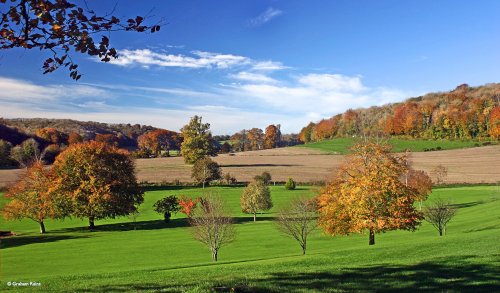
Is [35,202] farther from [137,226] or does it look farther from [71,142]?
[71,142]

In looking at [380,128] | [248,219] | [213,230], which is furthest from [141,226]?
Result: [380,128]

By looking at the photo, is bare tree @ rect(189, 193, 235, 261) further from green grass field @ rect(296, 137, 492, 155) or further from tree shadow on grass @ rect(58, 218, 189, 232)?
green grass field @ rect(296, 137, 492, 155)

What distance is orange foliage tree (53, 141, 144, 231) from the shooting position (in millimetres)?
53125

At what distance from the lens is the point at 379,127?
168m

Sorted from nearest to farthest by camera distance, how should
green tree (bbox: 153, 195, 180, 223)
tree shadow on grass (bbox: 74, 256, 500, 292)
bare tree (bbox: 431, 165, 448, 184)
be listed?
tree shadow on grass (bbox: 74, 256, 500, 292)
green tree (bbox: 153, 195, 180, 223)
bare tree (bbox: 431, 165, 448, 184)

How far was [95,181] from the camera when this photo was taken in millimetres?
54969

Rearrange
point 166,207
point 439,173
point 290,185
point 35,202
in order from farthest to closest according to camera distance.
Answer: point 439,173, point 290,185, point 166,207, point 35,202

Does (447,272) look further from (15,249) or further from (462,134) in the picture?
(462,134)

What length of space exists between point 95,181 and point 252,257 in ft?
105

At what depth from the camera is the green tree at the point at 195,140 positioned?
105562 mm

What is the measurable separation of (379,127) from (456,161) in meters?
59.3

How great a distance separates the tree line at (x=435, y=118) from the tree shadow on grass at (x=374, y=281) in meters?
116

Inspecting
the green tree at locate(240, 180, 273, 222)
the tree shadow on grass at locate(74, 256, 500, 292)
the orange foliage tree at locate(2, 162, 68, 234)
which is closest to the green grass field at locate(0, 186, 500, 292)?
the tree shadow on grass at locate(74, 256, 500, 292)

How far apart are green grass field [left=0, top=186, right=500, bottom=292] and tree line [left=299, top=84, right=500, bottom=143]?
239ft
